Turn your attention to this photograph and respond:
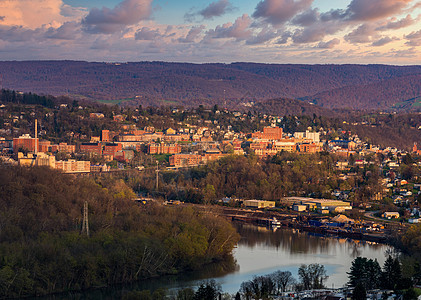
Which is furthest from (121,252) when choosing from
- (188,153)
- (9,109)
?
(9,109)

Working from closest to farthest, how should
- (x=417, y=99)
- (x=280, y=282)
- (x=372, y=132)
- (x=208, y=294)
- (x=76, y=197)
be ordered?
(x=208, y=294) → (x=280, y=282) → (x=76, y=197) → (x=372, y=132) → (x=417, y=99)

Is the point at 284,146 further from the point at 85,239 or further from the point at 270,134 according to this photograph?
the point at 85,239

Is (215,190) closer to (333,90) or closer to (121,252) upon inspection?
(121,252)

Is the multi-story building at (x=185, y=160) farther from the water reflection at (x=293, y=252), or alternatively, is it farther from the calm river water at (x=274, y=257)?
the water reflection at (x=293, y=252)

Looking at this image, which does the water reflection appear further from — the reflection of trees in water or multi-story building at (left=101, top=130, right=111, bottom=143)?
multi-story building at (left=101, top=130, right=111, bottom=143)

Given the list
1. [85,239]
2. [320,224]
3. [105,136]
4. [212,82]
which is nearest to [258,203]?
[320,224]

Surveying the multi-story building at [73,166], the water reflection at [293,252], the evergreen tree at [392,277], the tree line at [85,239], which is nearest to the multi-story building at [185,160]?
the multi-story building at [73,166]

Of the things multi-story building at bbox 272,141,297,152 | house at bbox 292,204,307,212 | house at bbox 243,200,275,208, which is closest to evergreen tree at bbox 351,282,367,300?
house at bbox 292,204,307,212
